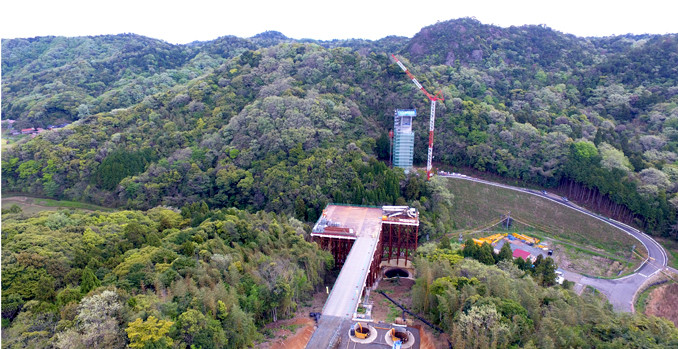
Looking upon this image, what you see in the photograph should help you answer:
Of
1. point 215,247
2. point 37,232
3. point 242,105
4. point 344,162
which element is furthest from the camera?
point 242,105

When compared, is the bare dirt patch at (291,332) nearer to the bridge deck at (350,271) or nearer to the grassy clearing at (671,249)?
the bridge deck at (350,271)

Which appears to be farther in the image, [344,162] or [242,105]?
[242,105]

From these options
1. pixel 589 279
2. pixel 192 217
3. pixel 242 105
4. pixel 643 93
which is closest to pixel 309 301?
pixel 192 217

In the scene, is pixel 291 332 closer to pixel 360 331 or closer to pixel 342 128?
pixel 360 331

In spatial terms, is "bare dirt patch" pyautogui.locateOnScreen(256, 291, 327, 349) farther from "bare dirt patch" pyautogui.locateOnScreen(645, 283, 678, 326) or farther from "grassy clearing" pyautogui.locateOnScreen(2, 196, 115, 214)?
Answer: "grassy clearing" pyautogui.locateOnScreen(2, 196, 115, 214)

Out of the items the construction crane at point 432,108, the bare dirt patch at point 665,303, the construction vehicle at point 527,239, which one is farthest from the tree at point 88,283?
the bare dirt patch at point 665,303

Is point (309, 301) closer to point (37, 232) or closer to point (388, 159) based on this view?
point (37, 232)

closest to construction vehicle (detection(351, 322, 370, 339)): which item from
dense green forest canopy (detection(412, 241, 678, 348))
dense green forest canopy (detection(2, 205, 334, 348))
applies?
dense green forest canopy (detection(412, 241, 678, 348))

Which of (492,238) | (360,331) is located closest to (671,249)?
(492,238)
